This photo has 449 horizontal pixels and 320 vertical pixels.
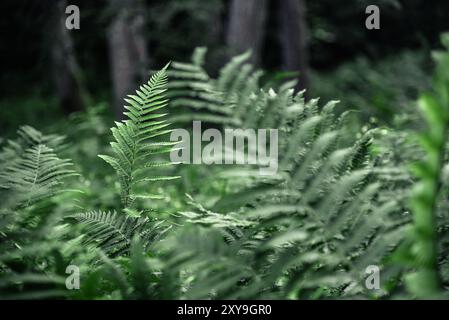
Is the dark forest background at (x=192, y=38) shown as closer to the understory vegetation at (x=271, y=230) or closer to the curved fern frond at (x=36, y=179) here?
the understory vegetation at (x=271, y=230)

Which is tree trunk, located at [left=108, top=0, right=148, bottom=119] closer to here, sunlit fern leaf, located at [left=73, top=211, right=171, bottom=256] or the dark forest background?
the dark forest background

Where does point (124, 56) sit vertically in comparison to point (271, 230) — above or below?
above

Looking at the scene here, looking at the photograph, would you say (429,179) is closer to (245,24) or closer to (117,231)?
(117,231)

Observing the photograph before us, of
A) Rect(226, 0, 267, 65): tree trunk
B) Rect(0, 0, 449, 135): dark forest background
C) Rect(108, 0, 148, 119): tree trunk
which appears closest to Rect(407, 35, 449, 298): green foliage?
Rect(0, 0, 449, 135): dark forest background

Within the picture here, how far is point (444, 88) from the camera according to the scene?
0.91 metres

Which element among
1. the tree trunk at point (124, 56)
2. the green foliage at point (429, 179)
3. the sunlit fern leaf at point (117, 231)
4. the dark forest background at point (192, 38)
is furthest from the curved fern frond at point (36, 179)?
the tree trunk at point (124, 56)

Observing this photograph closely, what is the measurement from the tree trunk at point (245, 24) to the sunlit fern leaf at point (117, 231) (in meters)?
3.29

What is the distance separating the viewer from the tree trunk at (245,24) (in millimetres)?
4754

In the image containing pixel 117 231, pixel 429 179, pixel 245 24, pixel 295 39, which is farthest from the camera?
pixel 295 39

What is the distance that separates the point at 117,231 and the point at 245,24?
357cm

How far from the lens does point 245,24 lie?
4.77 meters

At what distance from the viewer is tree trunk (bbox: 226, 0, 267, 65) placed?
4754 mm

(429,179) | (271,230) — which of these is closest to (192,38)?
(271,230)

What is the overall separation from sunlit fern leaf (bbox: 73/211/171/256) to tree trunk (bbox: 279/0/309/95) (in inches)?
147
